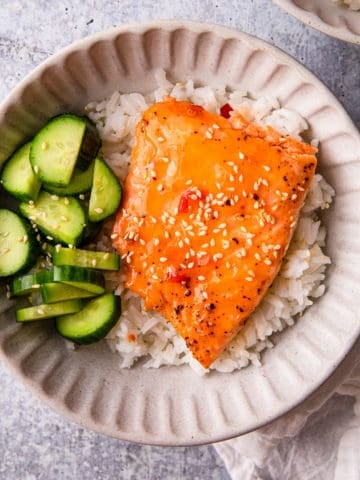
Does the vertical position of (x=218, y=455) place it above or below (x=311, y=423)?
below

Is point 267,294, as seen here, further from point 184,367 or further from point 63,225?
point 63,225

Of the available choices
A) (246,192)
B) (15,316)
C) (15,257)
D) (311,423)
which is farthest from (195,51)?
(311,423)

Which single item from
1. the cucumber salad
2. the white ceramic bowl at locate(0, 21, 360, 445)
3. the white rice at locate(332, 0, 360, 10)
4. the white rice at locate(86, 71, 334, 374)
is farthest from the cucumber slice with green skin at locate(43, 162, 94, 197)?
the white rice at locate(332, 0, 360, 10)

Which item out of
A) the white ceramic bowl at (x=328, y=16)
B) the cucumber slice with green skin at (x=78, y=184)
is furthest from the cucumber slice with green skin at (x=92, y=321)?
the white ceramic bowl at (x=328, y=16)

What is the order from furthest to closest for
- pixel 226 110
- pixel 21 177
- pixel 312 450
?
pixel 312 450 → pixel 226 110 → pixel 21 177

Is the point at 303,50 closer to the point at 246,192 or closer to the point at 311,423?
the point at 246,192

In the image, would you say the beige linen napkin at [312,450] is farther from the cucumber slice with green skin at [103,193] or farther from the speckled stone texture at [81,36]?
the cucumber slice with green skin at [103,193]

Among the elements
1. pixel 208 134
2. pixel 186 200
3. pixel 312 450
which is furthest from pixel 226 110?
pixel 312 450
